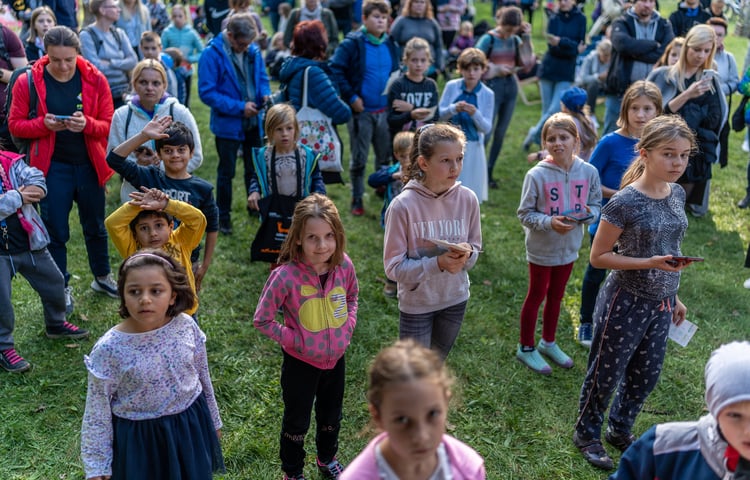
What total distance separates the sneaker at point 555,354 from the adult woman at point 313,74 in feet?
9.11

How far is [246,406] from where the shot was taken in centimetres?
457

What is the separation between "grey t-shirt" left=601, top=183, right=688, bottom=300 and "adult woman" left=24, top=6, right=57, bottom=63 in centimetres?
619

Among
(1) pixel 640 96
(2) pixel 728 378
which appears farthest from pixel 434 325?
(1) pixel 640 96

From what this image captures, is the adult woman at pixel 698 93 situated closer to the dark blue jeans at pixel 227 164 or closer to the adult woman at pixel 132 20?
the dark blue jeans at pixel 227 164

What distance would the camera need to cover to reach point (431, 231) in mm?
3719

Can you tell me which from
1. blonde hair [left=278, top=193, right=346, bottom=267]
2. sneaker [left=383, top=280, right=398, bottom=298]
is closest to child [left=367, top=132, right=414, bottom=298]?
sneaker [left=383, top=280, right=398, bottom=298]

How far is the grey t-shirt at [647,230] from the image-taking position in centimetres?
367

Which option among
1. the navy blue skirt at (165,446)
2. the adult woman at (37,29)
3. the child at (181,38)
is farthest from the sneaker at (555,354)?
the child at (181,38)

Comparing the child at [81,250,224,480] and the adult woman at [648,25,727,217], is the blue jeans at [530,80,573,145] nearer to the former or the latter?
the adult woman at [648,25,727,217]

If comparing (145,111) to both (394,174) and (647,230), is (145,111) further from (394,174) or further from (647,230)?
(647,230)

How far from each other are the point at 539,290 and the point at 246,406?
222 cm

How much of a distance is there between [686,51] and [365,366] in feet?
14.1

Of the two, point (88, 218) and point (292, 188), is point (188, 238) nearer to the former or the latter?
point (292, 188)

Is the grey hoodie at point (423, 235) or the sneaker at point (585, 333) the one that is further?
the sneaker at point (585, 333)
